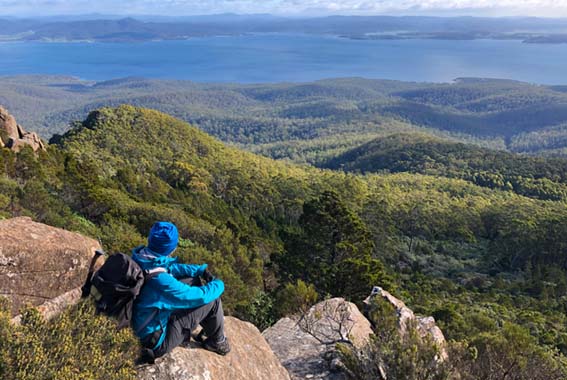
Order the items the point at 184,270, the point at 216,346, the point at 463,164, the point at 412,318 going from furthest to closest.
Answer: the point at 463,164, the point at 412,318, the point at 216,346, the point at 184,270

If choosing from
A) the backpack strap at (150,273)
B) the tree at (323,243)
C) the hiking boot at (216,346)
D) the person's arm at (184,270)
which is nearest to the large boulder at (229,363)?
the hiking boot at (216,346)

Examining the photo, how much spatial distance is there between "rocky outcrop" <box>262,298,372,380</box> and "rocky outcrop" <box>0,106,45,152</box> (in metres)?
27.2

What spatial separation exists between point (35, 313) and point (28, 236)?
1.58m

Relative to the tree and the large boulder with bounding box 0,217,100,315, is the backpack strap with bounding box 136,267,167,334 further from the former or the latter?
the tree

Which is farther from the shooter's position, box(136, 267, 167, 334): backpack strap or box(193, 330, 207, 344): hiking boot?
box(193, 330, 207, 344): hiking boot

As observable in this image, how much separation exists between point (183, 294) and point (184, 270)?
447mm

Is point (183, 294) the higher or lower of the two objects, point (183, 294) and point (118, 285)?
the lower

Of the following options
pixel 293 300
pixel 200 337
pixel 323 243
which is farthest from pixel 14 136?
pixel 200 337

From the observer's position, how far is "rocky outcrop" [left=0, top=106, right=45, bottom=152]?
30.2 metres

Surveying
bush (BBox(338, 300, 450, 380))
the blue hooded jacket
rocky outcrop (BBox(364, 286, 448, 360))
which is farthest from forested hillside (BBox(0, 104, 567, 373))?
the blue hooded jacket

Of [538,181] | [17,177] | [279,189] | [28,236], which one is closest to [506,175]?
[538,181]

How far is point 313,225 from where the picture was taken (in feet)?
68.7

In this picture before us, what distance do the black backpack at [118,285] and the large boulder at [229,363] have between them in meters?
0.73

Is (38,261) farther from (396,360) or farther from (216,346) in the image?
(396,360)
